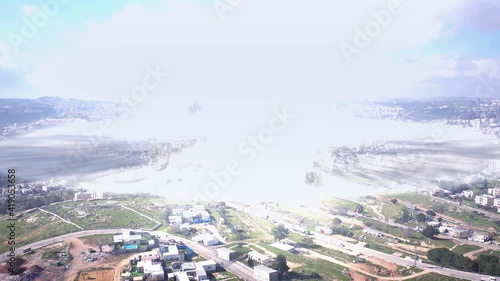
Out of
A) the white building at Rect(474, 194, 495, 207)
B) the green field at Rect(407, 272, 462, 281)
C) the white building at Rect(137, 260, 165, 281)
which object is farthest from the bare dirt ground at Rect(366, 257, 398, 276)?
the white building at Rect(474, 194, 495, 207)

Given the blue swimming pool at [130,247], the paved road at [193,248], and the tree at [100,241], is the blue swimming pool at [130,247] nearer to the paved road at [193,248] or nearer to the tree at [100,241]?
the tree at [100,241]

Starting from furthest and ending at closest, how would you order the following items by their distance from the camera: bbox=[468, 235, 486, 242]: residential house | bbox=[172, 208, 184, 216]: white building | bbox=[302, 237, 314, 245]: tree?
bbox=[172, 208, 184, 216]: white building, bbox=[468, 235, 486, 242]: residential house, bbox=[302, 237, 314, 245]: tree

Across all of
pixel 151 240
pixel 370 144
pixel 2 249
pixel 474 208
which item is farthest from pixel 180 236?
pixel 370 144

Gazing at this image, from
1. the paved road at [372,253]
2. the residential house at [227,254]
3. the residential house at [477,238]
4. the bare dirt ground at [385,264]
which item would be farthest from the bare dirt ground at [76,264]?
the residential house at [477,238]

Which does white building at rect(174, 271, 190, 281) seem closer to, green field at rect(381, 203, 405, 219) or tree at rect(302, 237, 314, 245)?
tree at rect(302, 237, 314, 245)

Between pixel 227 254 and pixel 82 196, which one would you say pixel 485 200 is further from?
pixel 82 196

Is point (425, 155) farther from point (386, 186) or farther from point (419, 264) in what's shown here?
point (419, 264)
